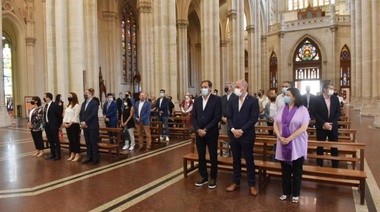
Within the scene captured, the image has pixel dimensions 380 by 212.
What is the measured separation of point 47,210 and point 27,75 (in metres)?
22.8

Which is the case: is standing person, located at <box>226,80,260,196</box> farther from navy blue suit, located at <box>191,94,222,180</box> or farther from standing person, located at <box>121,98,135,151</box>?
standing person, located at <box>121,98,135,151</box>

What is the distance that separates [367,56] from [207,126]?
1812cm

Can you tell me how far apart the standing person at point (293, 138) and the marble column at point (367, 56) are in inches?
678

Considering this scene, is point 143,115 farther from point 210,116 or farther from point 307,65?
point 307,65

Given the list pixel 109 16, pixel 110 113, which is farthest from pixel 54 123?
pixel 109 16

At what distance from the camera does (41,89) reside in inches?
960

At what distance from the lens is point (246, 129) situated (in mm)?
4828

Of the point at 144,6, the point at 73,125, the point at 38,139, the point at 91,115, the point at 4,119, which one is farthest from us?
the point at 144,6

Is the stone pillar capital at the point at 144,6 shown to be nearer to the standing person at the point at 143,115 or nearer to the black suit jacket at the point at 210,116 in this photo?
the standing person at the point at 143,115

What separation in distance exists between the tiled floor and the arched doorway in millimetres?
32675

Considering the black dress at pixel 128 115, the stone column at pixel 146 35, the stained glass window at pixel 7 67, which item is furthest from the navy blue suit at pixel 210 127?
the stained glass window at pixel 7 67

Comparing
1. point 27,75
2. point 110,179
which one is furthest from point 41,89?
point 110,179

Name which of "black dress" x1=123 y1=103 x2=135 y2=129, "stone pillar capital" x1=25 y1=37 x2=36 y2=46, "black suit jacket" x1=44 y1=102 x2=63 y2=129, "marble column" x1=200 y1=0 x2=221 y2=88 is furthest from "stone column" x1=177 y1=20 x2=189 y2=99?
"black suit jacket" x1=44 y1=102 x2=63 y2=129

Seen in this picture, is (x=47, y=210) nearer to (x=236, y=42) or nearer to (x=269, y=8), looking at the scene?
(x=236, y=42)
